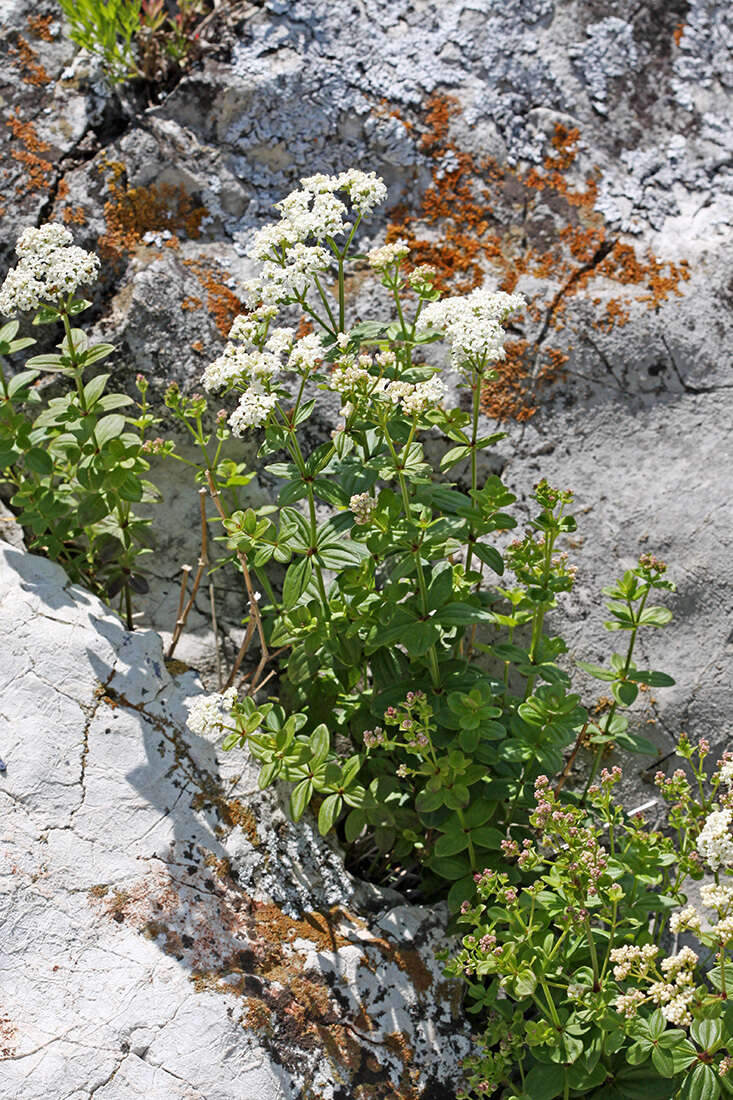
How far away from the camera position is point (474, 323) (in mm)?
3066

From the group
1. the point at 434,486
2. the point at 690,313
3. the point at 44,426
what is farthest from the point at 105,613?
the point at 690,313

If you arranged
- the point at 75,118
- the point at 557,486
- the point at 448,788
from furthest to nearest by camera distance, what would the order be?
the point at 75,118
the point at 557,486
the point at 448,788

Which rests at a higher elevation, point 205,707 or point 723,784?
point 205,707

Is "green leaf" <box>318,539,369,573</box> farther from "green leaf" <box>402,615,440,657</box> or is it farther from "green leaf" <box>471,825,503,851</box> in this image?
"green leaf" <box>471,825,503,851</box>

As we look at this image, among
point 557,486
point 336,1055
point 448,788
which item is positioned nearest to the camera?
point 336,1055

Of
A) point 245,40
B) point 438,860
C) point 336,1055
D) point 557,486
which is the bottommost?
point 336,1055

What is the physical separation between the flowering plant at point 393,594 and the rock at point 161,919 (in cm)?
28

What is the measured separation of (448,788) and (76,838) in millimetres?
1255

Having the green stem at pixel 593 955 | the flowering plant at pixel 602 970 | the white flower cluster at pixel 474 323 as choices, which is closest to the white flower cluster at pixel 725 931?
the flowering plant at pixel 602 970

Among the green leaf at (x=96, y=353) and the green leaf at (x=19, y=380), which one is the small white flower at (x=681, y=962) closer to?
the green leaf at (x=96, y=353)

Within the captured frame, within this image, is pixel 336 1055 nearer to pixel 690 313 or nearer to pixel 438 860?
pixel 438 860

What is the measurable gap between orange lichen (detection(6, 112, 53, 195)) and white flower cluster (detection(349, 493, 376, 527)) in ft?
8.24

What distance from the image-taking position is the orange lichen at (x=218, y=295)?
4316mm

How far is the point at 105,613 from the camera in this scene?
147 inches
